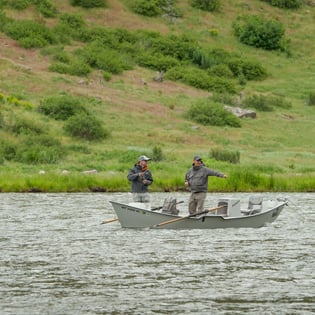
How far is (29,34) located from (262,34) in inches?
826

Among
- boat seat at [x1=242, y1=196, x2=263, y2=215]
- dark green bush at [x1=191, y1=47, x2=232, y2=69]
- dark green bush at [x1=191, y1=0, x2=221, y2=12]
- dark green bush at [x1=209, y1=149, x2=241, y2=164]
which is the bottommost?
dark green bush at [x1=209, y1=149, x2=241, y2=164]

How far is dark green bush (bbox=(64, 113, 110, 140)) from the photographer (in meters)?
56.4

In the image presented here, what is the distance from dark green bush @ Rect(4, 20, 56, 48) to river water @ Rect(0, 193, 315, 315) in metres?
41.6

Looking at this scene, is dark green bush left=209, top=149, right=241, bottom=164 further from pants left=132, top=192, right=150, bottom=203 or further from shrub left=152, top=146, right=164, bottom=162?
pants left=132, top=192, right=150, bottom=203

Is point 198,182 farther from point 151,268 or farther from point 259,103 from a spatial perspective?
point 259,103

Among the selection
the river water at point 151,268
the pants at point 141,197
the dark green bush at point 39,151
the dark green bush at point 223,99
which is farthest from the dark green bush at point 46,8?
the pants at point 141,197

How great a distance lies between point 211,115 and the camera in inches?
2480

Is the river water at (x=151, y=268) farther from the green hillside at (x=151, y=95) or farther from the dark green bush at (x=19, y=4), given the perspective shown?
the dark green bush at (x=19, y=4)

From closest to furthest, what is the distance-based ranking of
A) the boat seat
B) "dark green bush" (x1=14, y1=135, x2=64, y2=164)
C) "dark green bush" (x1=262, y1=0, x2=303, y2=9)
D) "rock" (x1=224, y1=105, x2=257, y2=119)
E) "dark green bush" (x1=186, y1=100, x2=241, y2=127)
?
the boat seat
"dark green bush" (x1=14, y1=135, x2=64, y2=164)
"dark green bush" (x1=186, y1=100, x2=241, y2=127)
"rock" (x1=224, y1=105, x2=257, y2=119)
"dark green bush" (x1=262, y1=0, x2=303, y2=9)

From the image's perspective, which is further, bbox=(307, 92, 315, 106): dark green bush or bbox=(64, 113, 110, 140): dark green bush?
bbox=(307, 92, 315, 106): dark green bush

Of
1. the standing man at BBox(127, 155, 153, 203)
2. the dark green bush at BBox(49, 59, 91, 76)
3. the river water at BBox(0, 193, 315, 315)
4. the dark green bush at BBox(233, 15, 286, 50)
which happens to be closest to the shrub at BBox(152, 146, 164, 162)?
the dark green bush at BBox(49, 59, 91, 76)

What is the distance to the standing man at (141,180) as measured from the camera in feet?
93.6

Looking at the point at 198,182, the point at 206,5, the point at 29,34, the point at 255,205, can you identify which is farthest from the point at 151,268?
the point at 206,5

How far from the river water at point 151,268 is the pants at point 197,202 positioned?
3.35 ft
